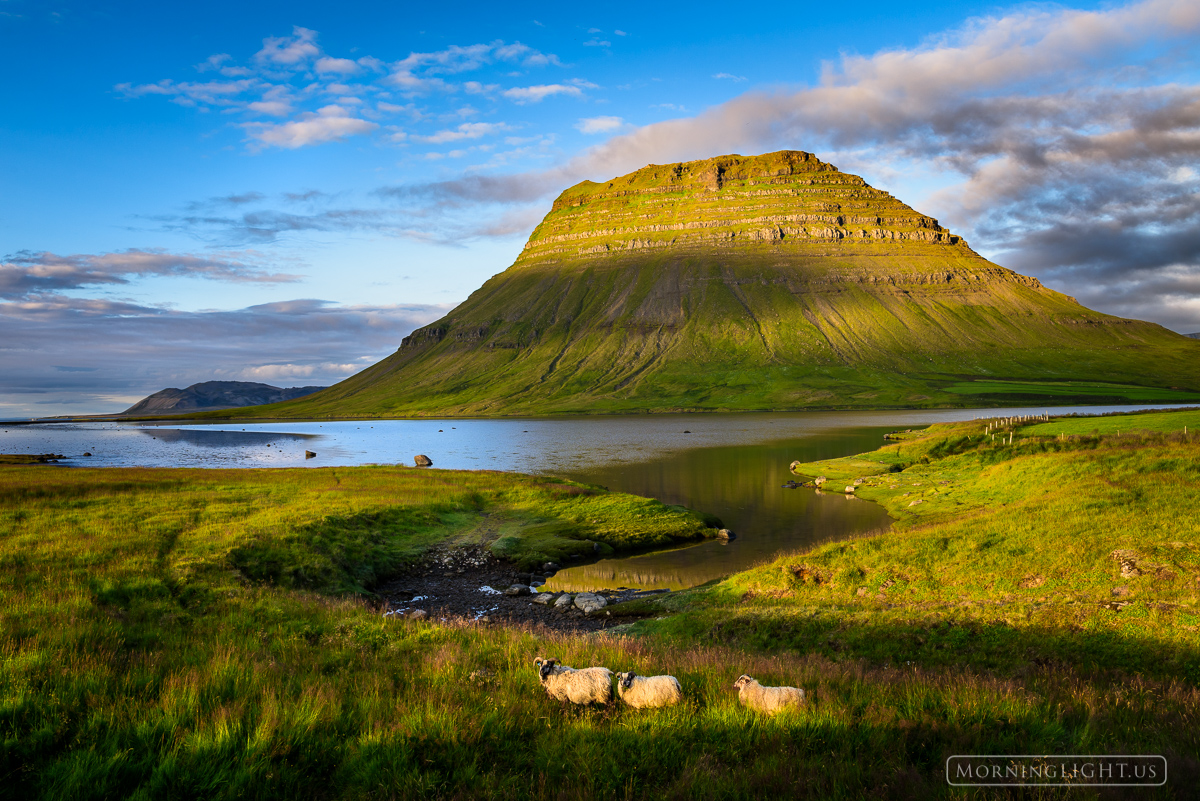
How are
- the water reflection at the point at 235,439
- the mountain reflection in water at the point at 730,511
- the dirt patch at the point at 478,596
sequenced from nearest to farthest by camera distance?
1. the dirt patch at the point at 478,596
2. the mountain reflection in water at the point at 730,511
3. the water reflection at the point at 235,439

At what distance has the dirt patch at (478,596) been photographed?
70.3ft

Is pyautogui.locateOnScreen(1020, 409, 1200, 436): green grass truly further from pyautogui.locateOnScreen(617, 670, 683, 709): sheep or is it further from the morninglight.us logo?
pyautogui.locateOnScreen(617, 670, 683, 709): sheep

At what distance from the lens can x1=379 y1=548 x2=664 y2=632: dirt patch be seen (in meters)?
21.4

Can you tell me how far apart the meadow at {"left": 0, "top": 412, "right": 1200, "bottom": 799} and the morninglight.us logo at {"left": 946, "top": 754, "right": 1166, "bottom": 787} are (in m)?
0.18

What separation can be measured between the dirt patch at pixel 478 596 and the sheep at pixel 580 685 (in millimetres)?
10454

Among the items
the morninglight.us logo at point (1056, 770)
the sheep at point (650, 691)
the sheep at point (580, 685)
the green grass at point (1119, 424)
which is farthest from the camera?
the green grass at point (1119, 424)

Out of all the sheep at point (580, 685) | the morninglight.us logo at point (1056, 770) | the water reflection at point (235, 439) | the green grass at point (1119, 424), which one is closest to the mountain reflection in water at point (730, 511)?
the green grass at point (1119, 424)

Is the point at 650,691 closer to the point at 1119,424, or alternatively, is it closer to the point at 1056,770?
the point at 1056,770

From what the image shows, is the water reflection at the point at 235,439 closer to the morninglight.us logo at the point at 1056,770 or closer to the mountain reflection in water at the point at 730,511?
the mountain reflection in water at the point at 730,511

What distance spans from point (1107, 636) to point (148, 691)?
18316 millimetres

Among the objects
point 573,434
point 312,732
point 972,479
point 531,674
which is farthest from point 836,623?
point 573,434

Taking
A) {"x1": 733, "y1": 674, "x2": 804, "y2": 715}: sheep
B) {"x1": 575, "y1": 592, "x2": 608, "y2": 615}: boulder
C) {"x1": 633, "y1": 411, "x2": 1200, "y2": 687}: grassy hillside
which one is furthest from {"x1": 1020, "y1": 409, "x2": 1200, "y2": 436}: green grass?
{"x1": 733, "y1": 674, "x2": 804, "y2": 715}: sheep

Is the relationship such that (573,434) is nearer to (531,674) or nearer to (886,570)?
(886,570)

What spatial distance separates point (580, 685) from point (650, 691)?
1.06m
